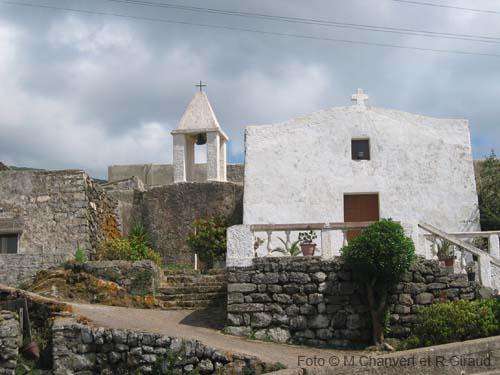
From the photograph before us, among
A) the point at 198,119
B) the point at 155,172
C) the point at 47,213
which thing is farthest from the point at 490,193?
the point at 155,172

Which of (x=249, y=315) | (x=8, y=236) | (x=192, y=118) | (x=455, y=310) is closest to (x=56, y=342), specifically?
(x=249, y=315)

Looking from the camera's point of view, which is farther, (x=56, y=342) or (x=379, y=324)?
(x=379, y=324)

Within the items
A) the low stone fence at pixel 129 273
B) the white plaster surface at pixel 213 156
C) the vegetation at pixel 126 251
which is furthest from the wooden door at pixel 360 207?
the low stone fence at pixel 129 273

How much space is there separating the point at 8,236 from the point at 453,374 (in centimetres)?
1220

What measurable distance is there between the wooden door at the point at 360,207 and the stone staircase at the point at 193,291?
14.1 ft

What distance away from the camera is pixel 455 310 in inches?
465

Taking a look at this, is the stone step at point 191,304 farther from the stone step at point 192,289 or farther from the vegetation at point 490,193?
the vegetation at point 490,193

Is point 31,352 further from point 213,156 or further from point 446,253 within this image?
point 213,156

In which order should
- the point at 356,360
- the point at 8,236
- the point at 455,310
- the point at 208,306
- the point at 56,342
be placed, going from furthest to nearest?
the point at 8,236
the point at 208,306
the point at 455,310
the point at 56,342
the point at 356,360

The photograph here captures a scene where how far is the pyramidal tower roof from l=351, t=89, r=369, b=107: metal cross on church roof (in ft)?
14.6

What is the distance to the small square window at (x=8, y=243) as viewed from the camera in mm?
18000

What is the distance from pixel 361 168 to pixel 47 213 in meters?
8.30

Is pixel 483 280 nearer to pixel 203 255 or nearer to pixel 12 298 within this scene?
pixel 203 255

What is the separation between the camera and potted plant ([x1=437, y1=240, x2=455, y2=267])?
44.3ft
